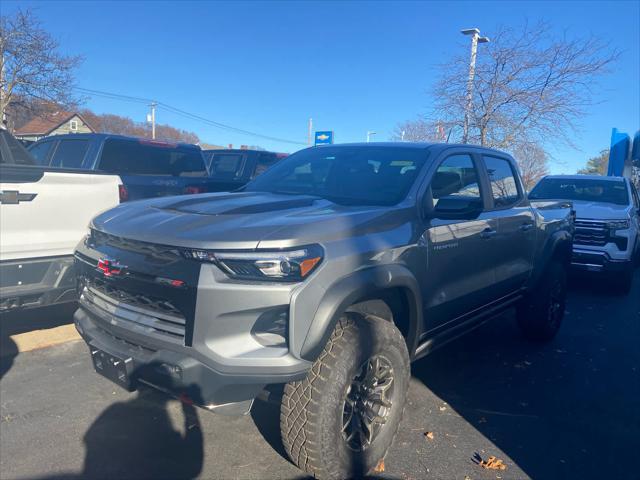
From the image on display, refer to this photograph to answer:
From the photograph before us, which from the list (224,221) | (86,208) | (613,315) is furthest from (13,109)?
(613,315)

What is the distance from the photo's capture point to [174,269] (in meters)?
2.32

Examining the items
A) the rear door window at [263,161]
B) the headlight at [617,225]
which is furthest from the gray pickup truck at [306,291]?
the rear door window at [263,161]

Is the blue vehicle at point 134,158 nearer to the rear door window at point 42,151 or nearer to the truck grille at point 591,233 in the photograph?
the rear door window at point 42,151

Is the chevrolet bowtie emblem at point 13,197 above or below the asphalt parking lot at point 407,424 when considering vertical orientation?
above

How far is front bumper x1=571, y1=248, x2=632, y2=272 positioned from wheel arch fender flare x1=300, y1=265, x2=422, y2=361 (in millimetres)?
5563

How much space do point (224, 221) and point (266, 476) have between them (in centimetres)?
150

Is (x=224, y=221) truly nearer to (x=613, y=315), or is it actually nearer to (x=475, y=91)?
(x=613, y=315)

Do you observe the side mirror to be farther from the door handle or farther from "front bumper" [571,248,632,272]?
"front bumper" [571,248,632,272]

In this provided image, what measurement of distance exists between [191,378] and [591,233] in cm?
730

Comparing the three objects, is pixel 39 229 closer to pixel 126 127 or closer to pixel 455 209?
pixel 455 209

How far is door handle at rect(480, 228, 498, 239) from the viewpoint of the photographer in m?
3.73

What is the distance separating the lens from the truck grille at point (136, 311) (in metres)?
2.32

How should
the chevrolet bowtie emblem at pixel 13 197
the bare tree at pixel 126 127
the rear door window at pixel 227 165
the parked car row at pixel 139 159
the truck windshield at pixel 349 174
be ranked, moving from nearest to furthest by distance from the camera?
the truck windshield at pixel 349 174
the chevrolet bowtie emblem at pixel 13 197
the parked car row at pixel 139 159
the rear door window at pixel 227 165
the bare tree at pixel 126 127

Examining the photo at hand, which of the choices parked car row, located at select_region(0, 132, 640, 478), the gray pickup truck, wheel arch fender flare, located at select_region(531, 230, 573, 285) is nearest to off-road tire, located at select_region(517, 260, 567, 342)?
wheel arch fender flare, located at select_region(531, 230, 573, 285)
